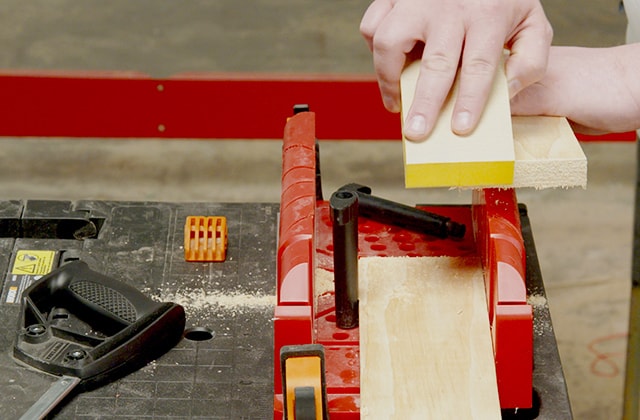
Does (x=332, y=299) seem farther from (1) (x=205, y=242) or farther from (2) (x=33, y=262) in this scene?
(2) (x=33, y=262)

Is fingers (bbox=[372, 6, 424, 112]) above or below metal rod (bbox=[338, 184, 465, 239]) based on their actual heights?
above

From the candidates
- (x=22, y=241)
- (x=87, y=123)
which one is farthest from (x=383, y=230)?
(x=87, y=123)

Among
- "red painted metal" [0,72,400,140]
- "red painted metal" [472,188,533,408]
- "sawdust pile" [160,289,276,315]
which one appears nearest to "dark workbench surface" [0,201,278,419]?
"sawdust pile" [160,289,276,315]

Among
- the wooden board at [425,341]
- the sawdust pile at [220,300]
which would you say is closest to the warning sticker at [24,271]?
the sawdust pile at [220,300]

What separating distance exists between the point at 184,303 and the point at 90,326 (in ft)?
0.54

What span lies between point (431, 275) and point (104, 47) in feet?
11.5

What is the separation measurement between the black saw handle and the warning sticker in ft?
0.29

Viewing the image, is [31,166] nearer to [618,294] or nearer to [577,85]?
[618,294]

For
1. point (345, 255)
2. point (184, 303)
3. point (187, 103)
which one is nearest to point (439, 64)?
point (345, 255)

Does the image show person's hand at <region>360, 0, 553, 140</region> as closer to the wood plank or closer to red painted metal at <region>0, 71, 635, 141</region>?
the wood plank

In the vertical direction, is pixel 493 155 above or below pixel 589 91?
below

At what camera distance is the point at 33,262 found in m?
1.81

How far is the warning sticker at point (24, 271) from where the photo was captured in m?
1.75

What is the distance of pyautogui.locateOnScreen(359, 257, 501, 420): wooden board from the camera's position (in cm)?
135
